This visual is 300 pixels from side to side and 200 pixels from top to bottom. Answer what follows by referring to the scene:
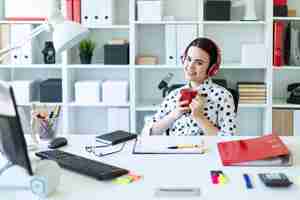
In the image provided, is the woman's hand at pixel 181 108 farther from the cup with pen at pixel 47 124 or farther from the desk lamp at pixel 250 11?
the desk lamp at pixel 250 11

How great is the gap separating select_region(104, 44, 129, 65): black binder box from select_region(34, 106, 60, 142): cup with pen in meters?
1.85

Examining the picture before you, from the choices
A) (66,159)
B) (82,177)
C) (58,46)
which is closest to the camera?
(82,177)

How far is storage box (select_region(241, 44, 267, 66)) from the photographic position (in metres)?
4.06

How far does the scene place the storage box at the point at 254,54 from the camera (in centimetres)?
406

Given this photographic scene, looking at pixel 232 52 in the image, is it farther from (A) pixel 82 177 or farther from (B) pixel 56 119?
(A) pixel 82 177

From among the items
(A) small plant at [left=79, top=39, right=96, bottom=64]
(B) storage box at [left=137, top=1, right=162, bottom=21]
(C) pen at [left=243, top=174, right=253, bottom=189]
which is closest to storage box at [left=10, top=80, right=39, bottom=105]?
(A) small plant at [left=79, top=39, right=96, bottom=64]

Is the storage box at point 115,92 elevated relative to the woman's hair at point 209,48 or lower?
lower

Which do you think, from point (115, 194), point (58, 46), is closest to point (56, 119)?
point (58, 46)

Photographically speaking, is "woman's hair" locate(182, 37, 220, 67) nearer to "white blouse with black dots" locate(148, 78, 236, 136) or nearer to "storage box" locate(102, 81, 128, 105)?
"white blouse with black dots" locate(148, 78, 236, 136)

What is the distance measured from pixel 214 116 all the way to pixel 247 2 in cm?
171

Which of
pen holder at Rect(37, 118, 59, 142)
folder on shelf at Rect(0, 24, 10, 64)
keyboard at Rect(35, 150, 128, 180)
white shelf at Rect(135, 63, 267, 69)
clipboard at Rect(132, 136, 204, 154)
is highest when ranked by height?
folder on shelf at Rect(0, 24, 10, 64)

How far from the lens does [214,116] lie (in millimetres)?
2729

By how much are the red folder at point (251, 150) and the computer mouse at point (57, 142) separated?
0.70m

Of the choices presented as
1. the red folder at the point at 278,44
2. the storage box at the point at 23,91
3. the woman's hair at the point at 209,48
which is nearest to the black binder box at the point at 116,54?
the storage box at the point at 23,91
